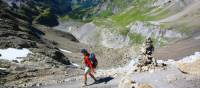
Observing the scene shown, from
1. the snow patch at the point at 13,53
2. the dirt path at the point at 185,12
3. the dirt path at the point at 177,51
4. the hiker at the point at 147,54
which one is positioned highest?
the dirt path at the point at 185,12

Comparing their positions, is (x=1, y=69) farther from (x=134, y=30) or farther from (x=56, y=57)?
(x=134, y=30)

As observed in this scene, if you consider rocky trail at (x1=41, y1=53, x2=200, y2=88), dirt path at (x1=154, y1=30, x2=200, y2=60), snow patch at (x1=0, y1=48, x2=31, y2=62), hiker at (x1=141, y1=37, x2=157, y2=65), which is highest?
hiker at (x1=141, y1=37, x2=157, y2=65)

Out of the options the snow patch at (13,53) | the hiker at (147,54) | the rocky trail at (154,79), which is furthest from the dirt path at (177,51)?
the rocky trail at (154,79)

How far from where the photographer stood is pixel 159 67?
3575cm

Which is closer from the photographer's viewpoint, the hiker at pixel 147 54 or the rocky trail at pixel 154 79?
the rocky trail at pixel 154 79

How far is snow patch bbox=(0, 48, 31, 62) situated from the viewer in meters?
74.8

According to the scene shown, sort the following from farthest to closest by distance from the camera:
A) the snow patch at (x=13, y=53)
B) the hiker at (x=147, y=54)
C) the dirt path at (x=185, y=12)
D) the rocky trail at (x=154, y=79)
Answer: the dirt path at (x=185, y=12) < the snow patch at (x=13, y=53) < the hiker at (x=147, y=54) < the rocky trail at (x=154, y=79)

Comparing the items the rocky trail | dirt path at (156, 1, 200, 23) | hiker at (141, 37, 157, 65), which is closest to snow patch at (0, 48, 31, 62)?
the rocky trail

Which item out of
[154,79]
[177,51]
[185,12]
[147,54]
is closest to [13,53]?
[177,51]

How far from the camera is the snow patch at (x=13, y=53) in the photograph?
74762 mm

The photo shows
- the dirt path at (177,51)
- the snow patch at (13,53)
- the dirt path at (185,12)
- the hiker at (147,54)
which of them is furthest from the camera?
the dirt path at (185,12)

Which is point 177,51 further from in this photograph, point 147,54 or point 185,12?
point 185,12

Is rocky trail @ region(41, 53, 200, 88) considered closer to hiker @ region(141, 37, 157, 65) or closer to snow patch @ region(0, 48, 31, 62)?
hiker @ region(141, 37, 157, 65)

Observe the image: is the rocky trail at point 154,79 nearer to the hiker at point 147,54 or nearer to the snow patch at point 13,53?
the hiker at point 147,54
